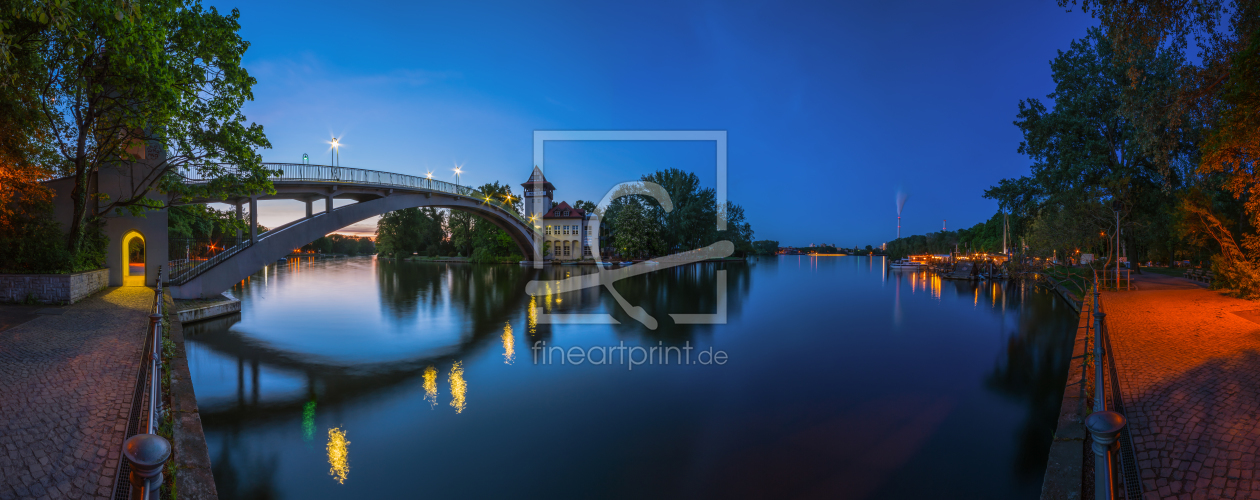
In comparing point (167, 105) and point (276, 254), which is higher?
point (167, 105)

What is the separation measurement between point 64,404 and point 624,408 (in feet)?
20.2

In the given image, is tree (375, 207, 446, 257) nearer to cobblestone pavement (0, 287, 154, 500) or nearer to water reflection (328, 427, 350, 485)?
cobblestone pavement (0, 287, 154, 500)

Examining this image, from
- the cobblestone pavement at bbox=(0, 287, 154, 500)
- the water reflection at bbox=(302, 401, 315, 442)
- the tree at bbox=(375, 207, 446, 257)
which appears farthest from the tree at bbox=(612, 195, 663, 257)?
the water reflection at bbox=(302, 401, 315, 442)

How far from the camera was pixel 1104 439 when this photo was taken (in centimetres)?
244

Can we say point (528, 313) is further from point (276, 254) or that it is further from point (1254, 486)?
point (1254, 486)

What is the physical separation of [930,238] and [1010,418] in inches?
5118

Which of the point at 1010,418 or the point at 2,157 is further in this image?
the point at 2,157

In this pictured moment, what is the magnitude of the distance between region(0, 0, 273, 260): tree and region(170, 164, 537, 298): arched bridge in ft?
6.33

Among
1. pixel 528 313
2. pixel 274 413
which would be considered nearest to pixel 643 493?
pixel 274 413

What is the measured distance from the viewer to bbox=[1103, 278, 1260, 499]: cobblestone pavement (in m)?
3.70

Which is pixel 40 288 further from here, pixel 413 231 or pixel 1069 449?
A: pixel 413 231

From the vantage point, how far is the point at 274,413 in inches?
273

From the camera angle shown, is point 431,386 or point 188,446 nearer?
point 188,446

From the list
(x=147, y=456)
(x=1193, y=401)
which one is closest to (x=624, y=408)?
(x=147, y=456)
